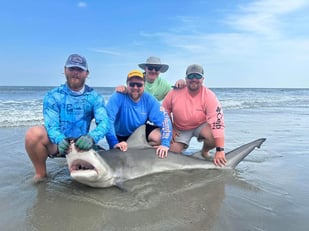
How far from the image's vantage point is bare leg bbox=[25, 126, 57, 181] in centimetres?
399

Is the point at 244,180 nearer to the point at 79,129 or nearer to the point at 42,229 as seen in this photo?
the point at 79,129

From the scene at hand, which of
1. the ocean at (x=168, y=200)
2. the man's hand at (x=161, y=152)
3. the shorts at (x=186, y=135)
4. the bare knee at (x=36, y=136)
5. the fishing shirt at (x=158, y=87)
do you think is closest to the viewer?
the ocean at (x=168, y=200)

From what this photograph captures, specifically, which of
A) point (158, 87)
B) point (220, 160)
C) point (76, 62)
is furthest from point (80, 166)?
point (158, 87)

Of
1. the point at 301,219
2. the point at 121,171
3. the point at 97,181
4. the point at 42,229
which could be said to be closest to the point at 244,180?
the point at 301,219

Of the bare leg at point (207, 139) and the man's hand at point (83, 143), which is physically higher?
the man's hand at point (83, 143)

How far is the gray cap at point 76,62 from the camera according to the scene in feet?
13.2

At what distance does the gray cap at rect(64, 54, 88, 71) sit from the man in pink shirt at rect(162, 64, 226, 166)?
181cm

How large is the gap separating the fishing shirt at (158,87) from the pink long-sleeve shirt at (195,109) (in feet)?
2.01

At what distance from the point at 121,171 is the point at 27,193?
1105 millimetres

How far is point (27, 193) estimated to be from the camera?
3.61m

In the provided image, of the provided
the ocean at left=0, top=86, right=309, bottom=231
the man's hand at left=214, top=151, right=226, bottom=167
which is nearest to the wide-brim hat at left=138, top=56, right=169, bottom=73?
the man's hand at left=214, top=151, right=226, bottom=167

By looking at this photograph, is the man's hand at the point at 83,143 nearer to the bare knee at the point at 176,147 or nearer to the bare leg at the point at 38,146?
the bare leg at the point at 38,146

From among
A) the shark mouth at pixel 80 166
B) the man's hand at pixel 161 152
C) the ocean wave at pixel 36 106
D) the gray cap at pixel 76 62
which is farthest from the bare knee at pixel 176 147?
the ocean wave at pixel 36 106

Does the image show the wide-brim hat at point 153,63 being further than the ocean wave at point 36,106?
No
